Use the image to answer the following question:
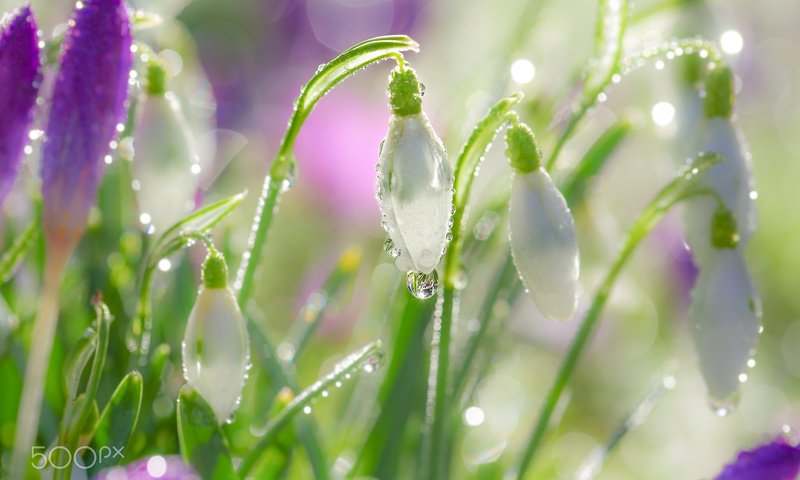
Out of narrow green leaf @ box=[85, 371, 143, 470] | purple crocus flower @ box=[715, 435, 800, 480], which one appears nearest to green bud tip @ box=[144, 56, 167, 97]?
narrow green leaf @ box=[85, 371, 143, 470]

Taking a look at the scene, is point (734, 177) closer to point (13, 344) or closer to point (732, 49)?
point (732, 49)

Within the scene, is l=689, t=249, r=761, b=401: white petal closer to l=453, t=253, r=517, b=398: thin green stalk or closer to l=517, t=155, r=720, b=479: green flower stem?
l=517, t=155, r=720, b=479: green flower stem

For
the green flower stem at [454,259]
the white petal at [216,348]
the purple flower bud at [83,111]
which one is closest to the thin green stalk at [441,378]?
the green flower stem at [454,259]

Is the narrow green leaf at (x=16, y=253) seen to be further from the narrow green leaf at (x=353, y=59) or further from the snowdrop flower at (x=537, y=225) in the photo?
the snowdrop flower at (x=537, y=225)

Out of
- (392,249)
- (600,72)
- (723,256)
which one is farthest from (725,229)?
(392,249)

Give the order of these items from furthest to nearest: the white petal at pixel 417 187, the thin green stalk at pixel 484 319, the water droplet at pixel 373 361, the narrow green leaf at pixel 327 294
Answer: the narrow green leaf at pixel 327 294
the thin green stalk at pixel 484 319
the water droplet at pixel 373 361
the white petal at pixel 417 187

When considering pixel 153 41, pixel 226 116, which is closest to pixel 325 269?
pixel 226 116
